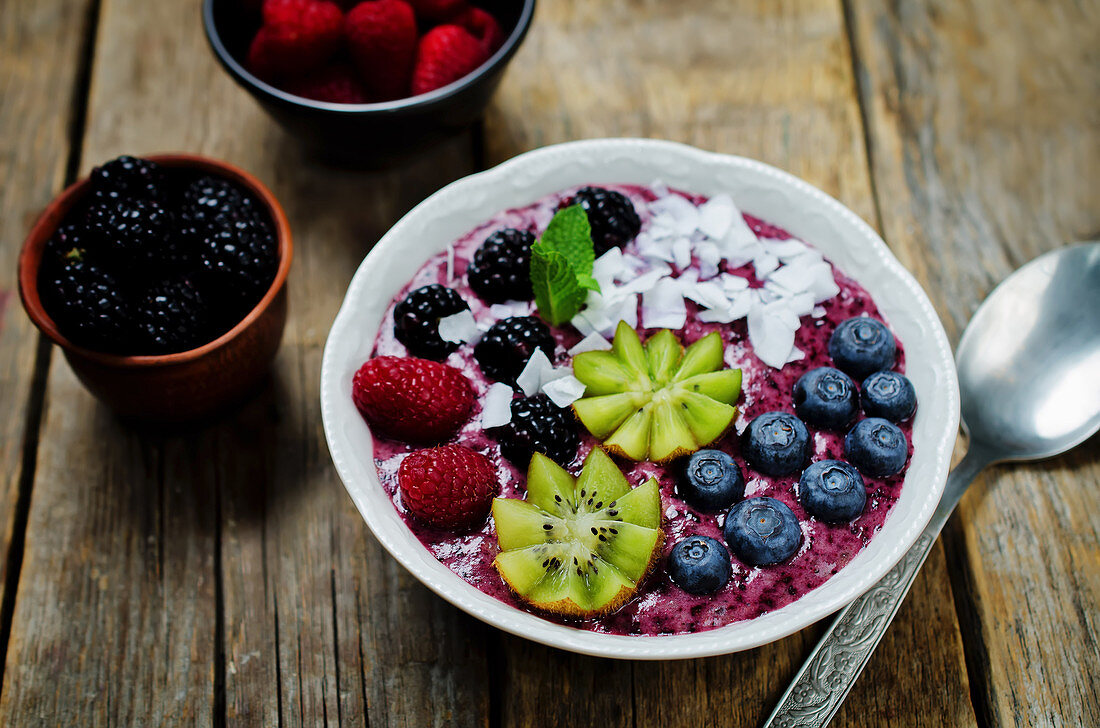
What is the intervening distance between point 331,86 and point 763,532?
63.3 inches

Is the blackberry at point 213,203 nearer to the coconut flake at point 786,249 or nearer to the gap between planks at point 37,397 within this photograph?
the gap between planks at point 37,397

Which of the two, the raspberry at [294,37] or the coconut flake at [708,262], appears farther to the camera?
the raspberry at [294,37]

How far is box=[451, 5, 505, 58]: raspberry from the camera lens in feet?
8.43

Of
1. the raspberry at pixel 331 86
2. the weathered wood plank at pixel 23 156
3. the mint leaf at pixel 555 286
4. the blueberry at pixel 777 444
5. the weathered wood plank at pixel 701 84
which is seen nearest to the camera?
the blueberry at pixel 777 444

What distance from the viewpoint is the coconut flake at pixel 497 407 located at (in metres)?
1.94

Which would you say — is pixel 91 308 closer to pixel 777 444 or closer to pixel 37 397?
pixel 37 397

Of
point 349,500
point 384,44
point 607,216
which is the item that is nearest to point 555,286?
point 607,216

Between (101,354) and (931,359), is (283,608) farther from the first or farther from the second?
(931,359)

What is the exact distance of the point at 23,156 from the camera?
8.66ft

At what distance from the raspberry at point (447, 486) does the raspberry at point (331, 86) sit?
109 cm

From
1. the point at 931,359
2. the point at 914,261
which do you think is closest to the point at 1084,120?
the point at 914,261

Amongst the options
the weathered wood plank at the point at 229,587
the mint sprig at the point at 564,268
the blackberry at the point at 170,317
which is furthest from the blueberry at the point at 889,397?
the blackberry at the point at 170,317

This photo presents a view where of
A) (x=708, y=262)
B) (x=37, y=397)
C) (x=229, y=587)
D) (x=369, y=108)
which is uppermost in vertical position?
(x=369, y=108)

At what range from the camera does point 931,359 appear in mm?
2027
